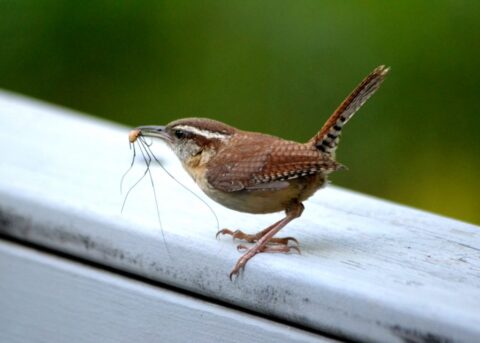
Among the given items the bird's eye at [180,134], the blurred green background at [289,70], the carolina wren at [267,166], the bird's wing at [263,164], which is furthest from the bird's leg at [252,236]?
the blurred green background at [289,70]

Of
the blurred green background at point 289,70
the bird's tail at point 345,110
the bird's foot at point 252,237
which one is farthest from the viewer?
the blurred green background at point 289,70

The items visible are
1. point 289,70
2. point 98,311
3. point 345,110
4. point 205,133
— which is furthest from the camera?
point 289,70

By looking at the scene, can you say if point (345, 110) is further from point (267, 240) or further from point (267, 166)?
point (267, 240)

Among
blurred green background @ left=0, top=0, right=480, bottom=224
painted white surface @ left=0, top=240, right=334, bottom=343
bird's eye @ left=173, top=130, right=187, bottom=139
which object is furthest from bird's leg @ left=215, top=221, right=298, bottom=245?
blurred green background @ left=0, top=0, right=480, bottom=224

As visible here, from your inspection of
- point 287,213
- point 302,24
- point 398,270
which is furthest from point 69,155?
point 302,24

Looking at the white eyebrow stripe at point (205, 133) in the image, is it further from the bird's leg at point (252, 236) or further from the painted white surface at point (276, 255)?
the bird's leg at point (252, 236)

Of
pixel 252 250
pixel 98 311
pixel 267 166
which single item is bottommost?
pixel 98 311

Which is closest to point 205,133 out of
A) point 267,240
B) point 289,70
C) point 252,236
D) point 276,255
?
point 252,236
